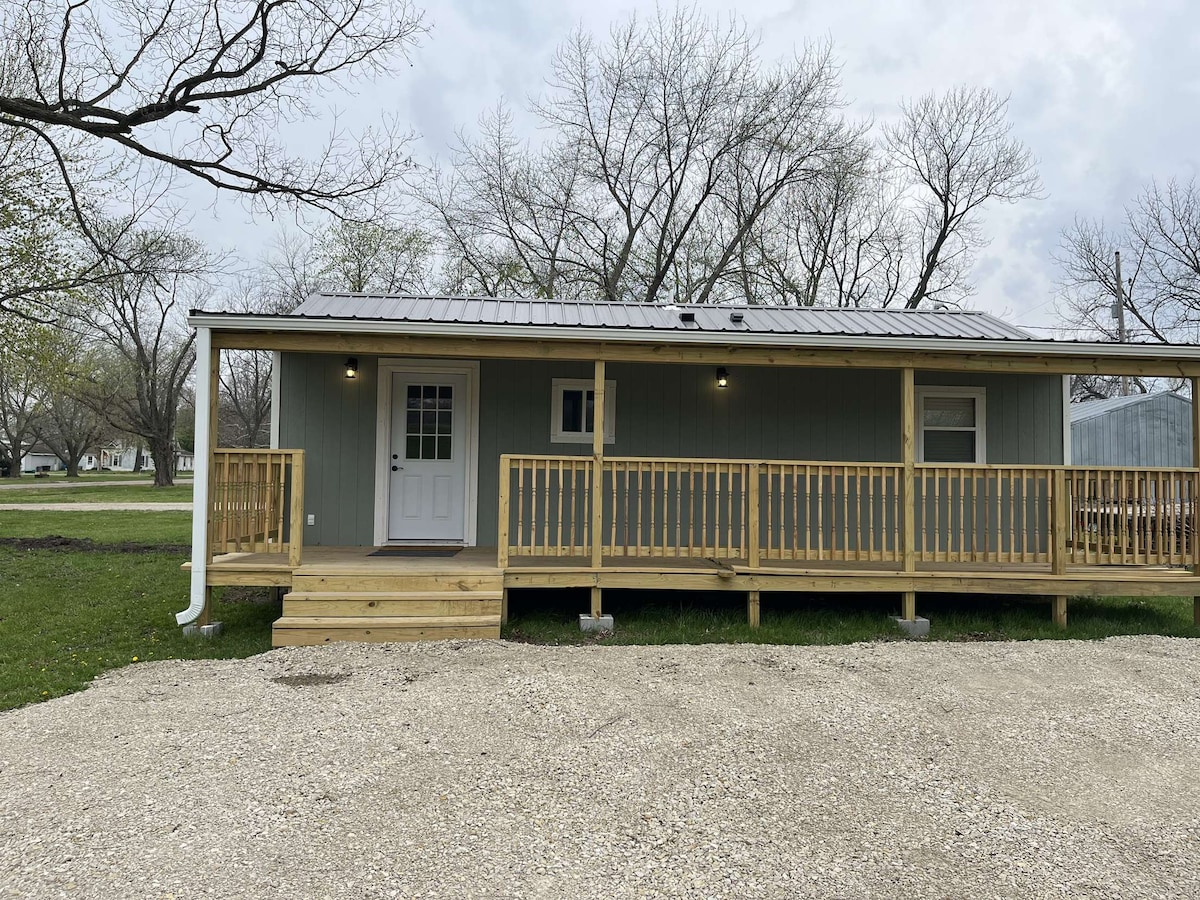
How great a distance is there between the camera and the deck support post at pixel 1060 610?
569cm

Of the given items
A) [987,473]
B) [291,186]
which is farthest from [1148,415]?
[291,186]

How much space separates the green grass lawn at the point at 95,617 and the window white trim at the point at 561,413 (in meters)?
3.14

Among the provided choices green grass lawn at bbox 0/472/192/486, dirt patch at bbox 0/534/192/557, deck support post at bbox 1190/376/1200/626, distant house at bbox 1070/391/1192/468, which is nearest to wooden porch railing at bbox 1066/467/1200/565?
deck support post at bbox 1190/376/1200/626

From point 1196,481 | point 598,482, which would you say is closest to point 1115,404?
point 1196,481

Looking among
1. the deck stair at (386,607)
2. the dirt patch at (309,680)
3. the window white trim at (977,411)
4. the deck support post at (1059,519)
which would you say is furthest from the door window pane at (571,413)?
the deck support post at (1059,519)

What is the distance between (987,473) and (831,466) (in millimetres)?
1287

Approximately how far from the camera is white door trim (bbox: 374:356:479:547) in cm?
682

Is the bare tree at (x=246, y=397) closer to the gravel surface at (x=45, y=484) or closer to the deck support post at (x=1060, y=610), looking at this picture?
the gravel surface at (x=45, y=484)

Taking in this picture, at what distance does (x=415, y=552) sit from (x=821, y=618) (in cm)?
375

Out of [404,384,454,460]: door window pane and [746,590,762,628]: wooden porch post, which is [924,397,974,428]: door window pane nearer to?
[746,590,762,628]: wooden porch post

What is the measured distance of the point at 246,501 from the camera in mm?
5566

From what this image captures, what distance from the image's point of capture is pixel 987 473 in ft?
18.3

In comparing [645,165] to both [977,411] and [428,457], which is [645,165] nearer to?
[977,411]

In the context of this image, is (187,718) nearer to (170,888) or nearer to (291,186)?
(170,888)
